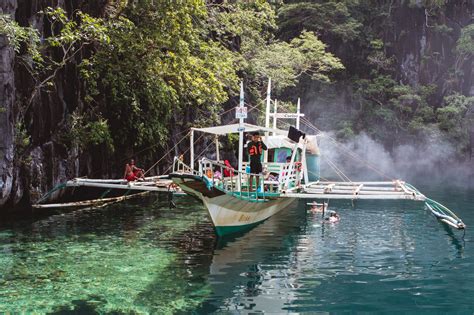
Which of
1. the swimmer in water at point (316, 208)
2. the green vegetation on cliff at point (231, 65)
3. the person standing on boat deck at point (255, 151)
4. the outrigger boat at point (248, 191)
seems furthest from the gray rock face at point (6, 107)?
the swimmer in water at point (316, 208)

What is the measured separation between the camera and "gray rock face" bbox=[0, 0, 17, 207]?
625 inches

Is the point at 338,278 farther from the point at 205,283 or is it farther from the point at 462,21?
the point at 462,21

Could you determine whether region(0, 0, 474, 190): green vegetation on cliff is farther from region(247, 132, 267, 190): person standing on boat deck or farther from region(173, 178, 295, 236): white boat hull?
region(173, 178, 295, 236): white boat hull

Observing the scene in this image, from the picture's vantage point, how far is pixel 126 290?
1005 centimetres

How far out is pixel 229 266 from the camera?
12188mm

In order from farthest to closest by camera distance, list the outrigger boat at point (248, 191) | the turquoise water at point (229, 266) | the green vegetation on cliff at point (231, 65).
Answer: the green vegetation on cliff at point (231, 65), the outrigger boat at point (248, 191), the turquoise water at point (229, 266)

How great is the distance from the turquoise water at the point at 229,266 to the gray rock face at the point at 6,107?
1585 mm

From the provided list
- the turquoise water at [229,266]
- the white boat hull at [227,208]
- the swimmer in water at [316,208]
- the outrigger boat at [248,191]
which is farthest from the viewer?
the swimmer in water at [316,208]

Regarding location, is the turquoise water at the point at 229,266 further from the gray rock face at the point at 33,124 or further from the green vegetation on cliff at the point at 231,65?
the green vegetation on cliff at the point at 231,65

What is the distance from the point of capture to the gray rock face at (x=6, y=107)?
52.1 feet

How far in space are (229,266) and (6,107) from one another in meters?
9.01

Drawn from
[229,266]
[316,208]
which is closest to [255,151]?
[229,266]

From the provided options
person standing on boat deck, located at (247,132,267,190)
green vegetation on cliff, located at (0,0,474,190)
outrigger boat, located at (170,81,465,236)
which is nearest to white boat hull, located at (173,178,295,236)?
outrigger boat, located at (170,81,465,236)

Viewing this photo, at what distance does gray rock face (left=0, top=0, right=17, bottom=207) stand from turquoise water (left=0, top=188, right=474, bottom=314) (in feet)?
5.20
